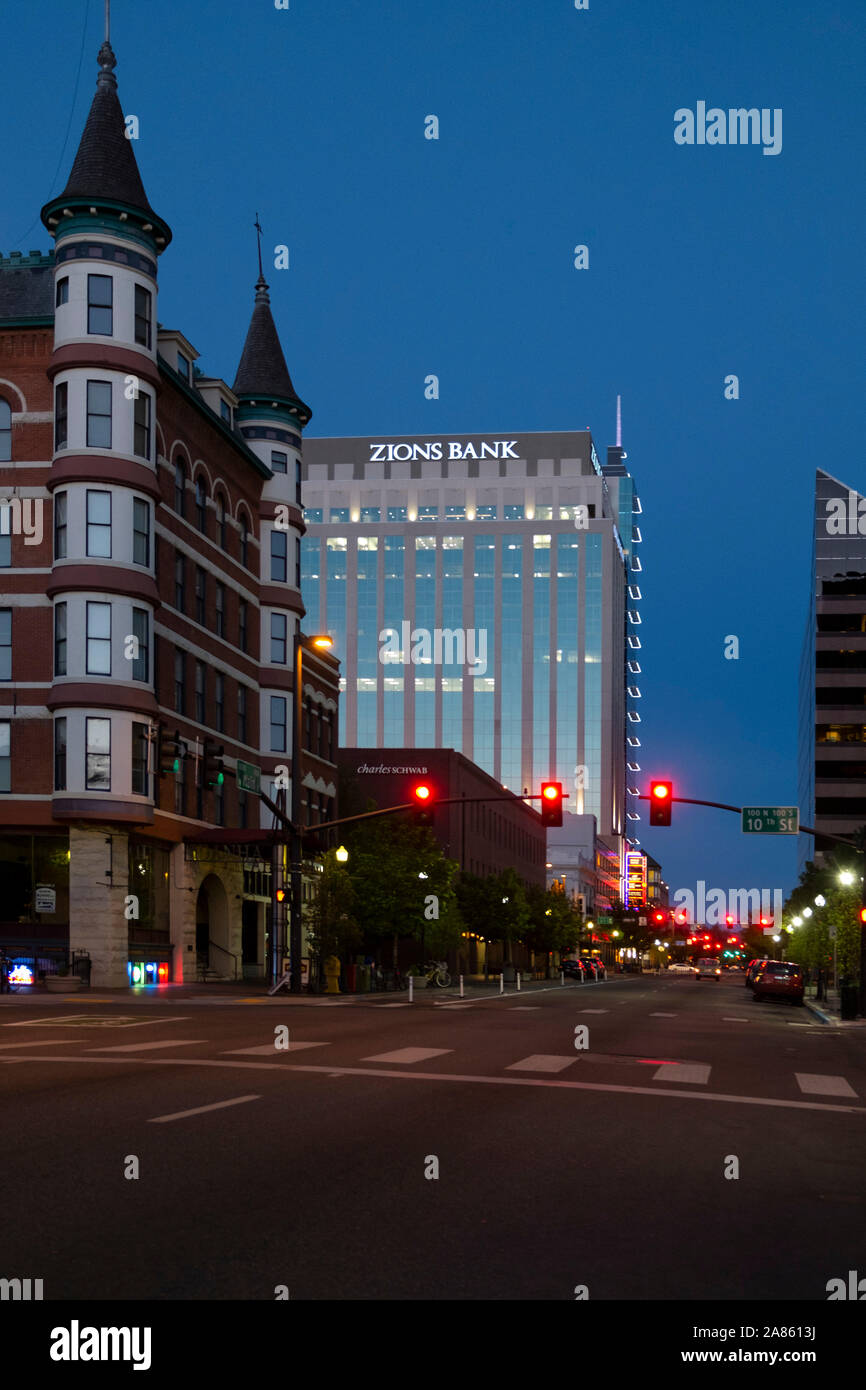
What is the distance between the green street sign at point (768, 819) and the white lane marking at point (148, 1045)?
24.8 metres

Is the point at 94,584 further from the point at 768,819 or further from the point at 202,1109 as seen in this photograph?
the point at 202,1109

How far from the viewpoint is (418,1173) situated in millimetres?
9914

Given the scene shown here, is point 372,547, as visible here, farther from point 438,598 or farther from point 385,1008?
point 385,1008

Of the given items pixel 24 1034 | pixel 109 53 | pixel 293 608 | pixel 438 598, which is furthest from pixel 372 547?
pixel 24 1034

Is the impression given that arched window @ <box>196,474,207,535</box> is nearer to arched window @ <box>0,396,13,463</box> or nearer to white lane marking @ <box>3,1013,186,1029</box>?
arched window @ <box>0,396,13,463</box>

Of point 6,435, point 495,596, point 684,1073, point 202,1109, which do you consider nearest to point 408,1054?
point 684,1073

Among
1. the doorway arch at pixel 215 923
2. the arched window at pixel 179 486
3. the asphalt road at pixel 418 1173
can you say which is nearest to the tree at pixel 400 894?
the doorway arch at pixel 215 923

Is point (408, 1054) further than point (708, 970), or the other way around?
point (708, 970)

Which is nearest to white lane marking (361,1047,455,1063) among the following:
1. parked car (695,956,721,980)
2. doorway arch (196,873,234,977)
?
doorway arch (196,873,234,977)

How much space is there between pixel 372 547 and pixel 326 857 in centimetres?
14448

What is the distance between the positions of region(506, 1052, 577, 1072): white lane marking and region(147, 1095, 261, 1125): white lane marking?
17.4 feet

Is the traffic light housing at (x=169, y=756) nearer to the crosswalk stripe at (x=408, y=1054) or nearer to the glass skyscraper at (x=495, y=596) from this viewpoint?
the crosswalk stripe at (x=408, y=1054)

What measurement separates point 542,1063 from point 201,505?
37435 mm

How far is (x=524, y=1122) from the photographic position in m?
12.9
